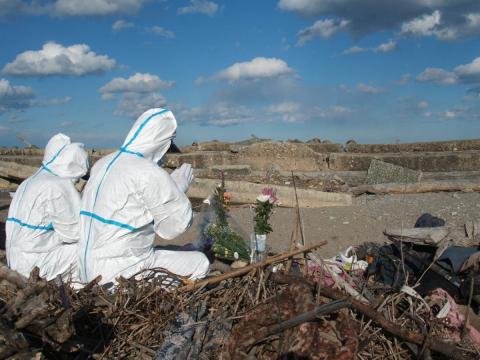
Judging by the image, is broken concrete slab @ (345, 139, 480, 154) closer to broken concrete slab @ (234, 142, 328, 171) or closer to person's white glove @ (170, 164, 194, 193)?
broken concrete slab @ (234, 142, 328, 171)

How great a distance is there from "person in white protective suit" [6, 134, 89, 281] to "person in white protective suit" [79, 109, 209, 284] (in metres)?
0.48

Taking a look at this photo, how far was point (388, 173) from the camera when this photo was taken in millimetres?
12547

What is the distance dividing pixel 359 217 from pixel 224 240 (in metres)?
4.14

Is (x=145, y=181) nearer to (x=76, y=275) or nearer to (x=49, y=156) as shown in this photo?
(x=76, y=275)

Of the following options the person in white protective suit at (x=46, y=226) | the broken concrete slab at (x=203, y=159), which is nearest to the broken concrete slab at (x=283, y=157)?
the broken concrete slab at (x=203, y=159)

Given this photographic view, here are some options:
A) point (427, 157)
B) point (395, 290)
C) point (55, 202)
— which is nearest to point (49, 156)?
point (55, 202)

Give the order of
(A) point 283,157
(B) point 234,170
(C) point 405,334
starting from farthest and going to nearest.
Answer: (A) point 283,157 → (B) point 234,170 → (C) point 405,334

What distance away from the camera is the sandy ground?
25.3 feet

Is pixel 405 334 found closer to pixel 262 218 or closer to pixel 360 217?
pixel 262 218

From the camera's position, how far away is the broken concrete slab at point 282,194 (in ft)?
34.3

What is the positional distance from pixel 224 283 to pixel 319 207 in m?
7.24

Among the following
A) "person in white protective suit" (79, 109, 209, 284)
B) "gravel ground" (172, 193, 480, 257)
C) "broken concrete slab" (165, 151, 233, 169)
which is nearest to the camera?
"person in white protective suit" (79, 109, 209, 284)

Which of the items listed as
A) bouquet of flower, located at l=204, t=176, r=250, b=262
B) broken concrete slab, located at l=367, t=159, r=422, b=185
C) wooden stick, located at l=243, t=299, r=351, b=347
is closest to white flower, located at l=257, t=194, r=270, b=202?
bouquet of flower, located at l=204, t=176, r=250, b=262

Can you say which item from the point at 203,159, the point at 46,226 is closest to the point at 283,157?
the point at 203,159
